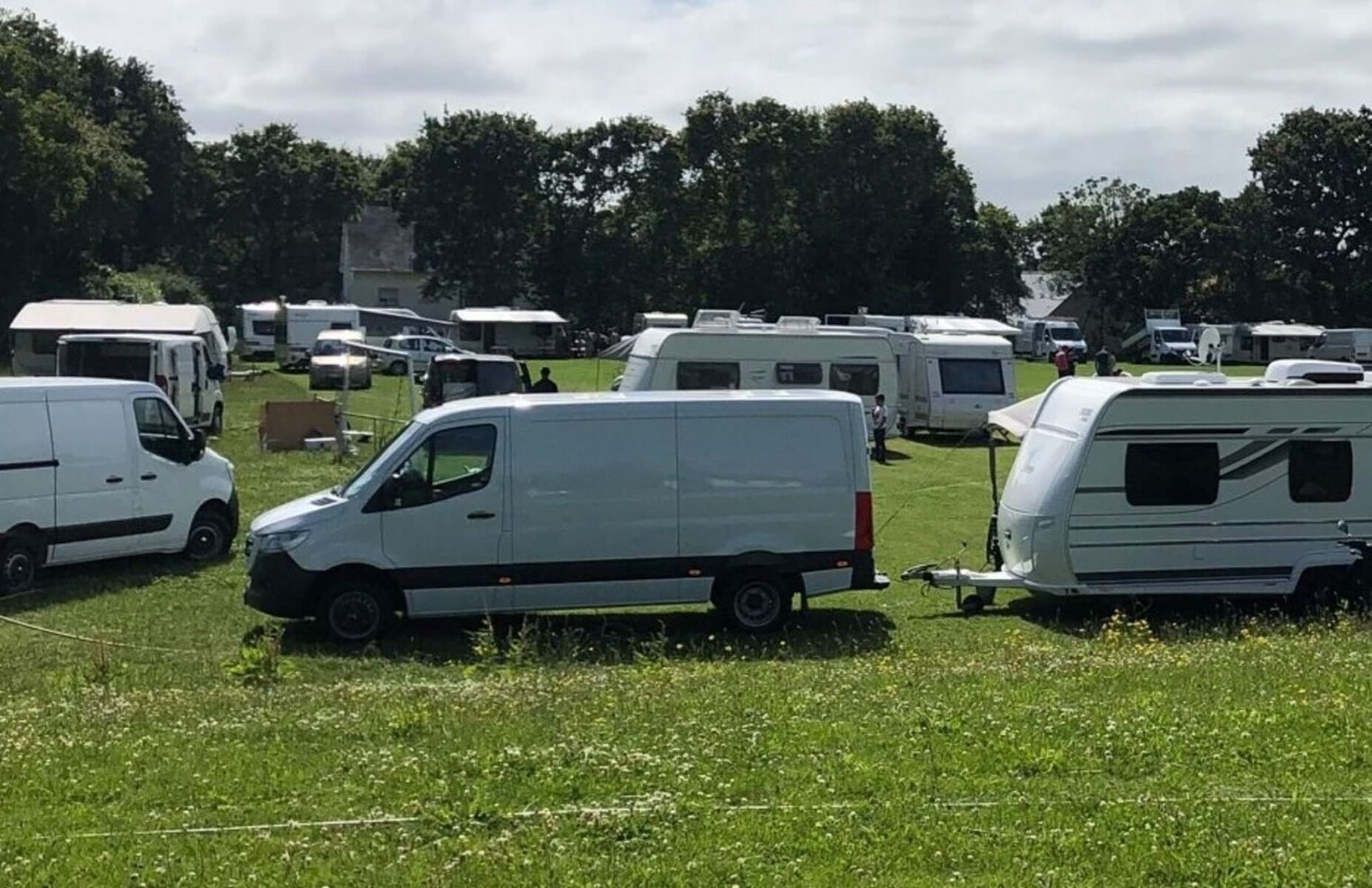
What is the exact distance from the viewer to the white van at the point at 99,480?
14.2m

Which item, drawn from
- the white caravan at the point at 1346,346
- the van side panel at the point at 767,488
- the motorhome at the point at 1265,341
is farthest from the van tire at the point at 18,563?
the motorhome at the point at 1265,341

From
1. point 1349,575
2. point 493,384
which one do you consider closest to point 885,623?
point 1349,575

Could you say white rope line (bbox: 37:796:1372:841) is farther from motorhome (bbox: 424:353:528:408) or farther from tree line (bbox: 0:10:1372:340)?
tree line (bbox: 0:10:1372:340)

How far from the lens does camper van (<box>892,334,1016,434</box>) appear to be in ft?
108

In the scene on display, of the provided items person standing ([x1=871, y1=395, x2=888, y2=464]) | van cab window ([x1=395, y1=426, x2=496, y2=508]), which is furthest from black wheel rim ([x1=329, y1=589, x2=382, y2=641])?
person standing ([x1=871, y1=395, x2=888, y2=464])

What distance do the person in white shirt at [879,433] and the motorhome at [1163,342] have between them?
4104cm

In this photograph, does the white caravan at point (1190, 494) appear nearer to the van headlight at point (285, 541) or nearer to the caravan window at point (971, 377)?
the van headlight at point (285, 541)

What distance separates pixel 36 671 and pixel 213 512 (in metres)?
5.67

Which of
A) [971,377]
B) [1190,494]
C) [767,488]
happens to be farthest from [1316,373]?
[971,377]

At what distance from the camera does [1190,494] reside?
1419cm

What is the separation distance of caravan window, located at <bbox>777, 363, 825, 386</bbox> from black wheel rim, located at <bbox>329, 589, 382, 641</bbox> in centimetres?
1820

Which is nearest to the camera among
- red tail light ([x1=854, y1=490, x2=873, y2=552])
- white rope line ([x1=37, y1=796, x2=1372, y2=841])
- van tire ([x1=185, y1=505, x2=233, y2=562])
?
white rope line ([x1=37, y1=796, x2=1372, y2=841])

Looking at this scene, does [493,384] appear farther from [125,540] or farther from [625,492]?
[625,492]

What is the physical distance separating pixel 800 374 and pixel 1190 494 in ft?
54.2
